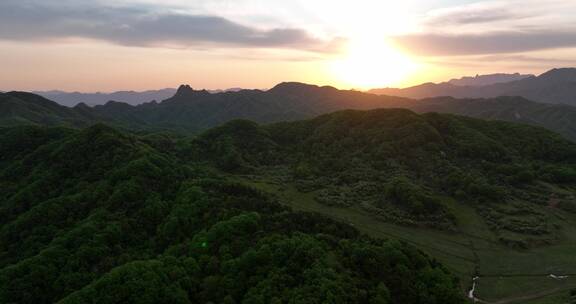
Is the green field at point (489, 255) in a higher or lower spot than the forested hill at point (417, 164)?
lower

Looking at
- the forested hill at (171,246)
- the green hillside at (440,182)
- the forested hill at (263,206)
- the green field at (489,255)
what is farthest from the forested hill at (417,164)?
the forested hill at (171,246)

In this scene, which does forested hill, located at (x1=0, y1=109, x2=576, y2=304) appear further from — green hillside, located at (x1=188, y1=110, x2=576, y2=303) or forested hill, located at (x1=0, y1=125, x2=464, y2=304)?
green hillside, located at (x1=188, y1=110, x2=576, y2=303)

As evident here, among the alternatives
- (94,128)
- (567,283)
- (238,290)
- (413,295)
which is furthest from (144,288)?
(94,128)

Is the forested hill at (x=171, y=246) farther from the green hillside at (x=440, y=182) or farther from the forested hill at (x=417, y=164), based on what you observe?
the forested hill at (x=417, y=164)

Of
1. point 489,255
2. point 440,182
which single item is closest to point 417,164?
point 440,182

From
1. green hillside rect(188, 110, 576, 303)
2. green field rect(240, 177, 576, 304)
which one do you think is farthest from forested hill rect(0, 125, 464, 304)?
green hillside rect(188, 110, 576, 303)
